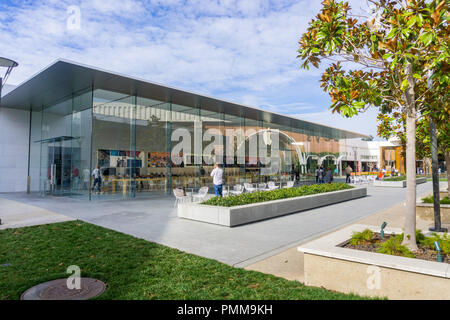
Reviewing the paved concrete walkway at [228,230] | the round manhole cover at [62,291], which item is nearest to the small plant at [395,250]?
the paved concrete walkway at [228,230]

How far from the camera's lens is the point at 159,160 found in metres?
18.0

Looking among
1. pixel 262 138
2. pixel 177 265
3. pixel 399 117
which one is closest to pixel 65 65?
pixel 177 265

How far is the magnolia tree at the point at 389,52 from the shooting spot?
3725 mm

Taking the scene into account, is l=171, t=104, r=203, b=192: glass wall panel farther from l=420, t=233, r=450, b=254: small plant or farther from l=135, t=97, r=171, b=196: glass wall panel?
l=420, t=233, r=450, b=254: small plant

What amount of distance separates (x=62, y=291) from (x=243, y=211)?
17.9 feet

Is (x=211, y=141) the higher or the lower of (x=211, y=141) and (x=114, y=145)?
the higher

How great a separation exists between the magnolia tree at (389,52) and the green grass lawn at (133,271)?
238 centimetres

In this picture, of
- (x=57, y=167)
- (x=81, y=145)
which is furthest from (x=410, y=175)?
(x=57, y=167)

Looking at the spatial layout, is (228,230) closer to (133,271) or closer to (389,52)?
(133,271)

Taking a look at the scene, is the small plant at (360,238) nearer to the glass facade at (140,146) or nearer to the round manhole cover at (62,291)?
the round manhole cover at (62,291)

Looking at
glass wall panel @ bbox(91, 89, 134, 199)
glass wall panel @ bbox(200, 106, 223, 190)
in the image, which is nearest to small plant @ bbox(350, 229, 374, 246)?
glass wall panel @ bbox(91, 89, 134, 199)

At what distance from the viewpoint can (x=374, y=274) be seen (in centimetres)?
372

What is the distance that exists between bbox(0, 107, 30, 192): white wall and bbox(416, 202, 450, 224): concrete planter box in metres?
22.9

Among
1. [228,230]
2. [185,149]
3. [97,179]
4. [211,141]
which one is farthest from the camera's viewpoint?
[211,141]
